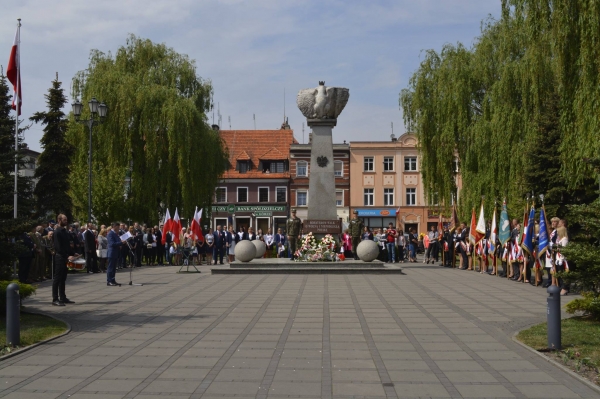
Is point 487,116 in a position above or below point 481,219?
above

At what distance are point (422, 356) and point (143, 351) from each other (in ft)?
11.8

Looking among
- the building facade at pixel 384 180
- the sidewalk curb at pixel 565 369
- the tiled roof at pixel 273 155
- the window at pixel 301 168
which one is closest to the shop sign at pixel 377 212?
the building facade at pixel 384 180

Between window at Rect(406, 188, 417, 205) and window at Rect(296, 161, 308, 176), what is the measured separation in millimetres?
10242

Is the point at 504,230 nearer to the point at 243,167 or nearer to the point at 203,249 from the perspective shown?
the point at 203,249

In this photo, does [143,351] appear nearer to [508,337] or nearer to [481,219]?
[508,337]

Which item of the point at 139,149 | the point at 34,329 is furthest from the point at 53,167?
the point at 34,329

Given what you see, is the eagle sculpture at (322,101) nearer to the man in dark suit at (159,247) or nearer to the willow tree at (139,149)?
the man in dark suit at (159,247)

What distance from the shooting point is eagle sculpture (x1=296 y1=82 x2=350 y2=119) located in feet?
94.8

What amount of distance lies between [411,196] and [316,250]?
4671 centimetres

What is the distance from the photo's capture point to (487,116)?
31.2 metres

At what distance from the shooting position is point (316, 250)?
25828mm

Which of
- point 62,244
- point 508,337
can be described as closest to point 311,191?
point 62,244

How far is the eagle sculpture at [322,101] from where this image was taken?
28906 millimetres

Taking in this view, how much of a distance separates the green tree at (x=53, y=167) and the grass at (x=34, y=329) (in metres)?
36.4
